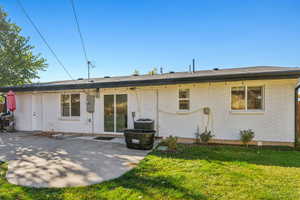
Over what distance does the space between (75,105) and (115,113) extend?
8.32 ft

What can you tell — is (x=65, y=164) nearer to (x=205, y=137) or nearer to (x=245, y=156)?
(x=205, y=137)

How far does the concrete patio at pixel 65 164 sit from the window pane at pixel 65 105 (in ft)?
9.67

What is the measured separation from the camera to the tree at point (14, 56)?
42.8ft

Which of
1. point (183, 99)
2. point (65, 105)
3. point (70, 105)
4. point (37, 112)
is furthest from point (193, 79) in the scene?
point (37, 112)

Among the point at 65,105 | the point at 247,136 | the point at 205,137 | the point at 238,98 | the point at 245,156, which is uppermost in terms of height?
the point at 238,98

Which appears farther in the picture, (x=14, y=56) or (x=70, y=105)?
(x=14, y=56)

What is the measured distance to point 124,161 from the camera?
164 inches

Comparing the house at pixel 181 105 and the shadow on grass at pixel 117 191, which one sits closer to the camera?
the shadow on grass at pixel 117 191

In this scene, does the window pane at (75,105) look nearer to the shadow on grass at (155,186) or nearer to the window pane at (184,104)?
the window pane at (184,104)

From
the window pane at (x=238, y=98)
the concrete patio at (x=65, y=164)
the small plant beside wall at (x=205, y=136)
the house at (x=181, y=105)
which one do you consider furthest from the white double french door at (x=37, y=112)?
the window pane at (x=238, y=98)

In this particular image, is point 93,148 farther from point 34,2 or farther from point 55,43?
point 55,43

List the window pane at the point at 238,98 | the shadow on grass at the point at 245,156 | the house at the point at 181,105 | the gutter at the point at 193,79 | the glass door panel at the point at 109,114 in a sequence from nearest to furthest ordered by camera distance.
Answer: the shadow on grass at the point at 245,156 < the gutter at the point at 193,79 < the house at the point at 181,105 < the window pane at the point at 238,98 < the glass door panel at the point at 109,114

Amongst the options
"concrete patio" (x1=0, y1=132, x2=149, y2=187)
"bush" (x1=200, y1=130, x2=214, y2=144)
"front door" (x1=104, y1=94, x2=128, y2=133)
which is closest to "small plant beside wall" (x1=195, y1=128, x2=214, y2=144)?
"bush" (x1=200, y1=130, x2=214, y2=144)

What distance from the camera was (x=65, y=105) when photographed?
8.41m
